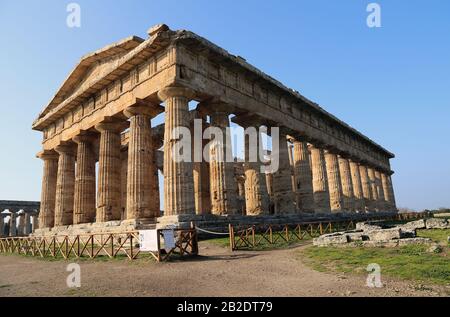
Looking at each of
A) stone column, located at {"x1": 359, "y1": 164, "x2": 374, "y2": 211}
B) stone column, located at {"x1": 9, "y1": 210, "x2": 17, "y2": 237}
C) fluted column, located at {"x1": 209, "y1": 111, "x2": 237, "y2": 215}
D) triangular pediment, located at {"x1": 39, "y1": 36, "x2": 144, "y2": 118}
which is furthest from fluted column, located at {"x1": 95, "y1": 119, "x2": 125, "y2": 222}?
stone column, located at {"x1": 9, "y1": 210, "x2": 17, "y2": 237}

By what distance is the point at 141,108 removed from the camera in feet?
65.0

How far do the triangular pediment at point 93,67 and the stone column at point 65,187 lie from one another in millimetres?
4615

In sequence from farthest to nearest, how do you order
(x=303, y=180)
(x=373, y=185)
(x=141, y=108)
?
(x=373, y=185), (x=303, y=180), (x=141, y=108)

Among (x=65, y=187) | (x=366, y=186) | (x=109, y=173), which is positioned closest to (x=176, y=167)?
(x=109, y=173)

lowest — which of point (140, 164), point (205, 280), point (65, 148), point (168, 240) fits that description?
point (205, 280)

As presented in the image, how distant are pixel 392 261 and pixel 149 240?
772cm

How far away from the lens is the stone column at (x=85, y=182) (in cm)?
2336

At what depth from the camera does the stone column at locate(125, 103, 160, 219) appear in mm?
18578

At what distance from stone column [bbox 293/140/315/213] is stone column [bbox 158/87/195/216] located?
13020 mm

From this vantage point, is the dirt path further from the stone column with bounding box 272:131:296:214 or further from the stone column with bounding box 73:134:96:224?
the stone column with bounding box 272:131:296:214

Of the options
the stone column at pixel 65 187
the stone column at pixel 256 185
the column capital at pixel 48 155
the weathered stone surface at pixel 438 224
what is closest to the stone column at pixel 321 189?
the stone column at pixel 256 185

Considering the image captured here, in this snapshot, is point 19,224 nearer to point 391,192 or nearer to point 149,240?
point 149,240

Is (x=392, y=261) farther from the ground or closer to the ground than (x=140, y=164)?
closer to the ground

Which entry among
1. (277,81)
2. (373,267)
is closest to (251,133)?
(277,81)
